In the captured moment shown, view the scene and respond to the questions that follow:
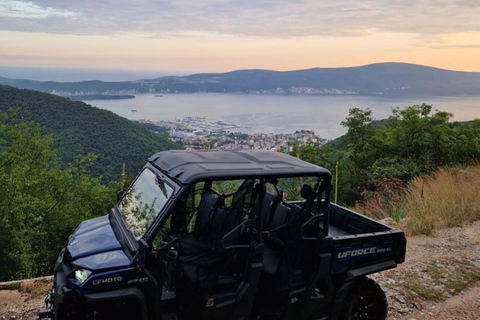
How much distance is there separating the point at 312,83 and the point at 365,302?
78656 mm

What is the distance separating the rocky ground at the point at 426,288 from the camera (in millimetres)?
4852

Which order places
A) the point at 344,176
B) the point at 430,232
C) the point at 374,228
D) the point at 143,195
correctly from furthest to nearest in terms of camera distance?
the point at 344,176 < the point at 430,232 < the point at 374,228 < the point at 143,195

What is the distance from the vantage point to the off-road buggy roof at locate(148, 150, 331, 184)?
10.9 ft

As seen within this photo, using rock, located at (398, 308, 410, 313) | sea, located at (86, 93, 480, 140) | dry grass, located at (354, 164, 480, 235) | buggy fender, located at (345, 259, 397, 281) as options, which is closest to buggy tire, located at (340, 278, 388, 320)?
buggy fender, located at (345, 259, 397, 281)

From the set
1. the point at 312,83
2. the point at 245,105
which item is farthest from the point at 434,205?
the point at 312,83

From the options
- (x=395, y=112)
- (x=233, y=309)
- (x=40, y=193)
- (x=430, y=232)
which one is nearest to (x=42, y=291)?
(x=233, y=309)

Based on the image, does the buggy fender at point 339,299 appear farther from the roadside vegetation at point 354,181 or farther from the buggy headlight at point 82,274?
the roadside vegetation at point 354,181

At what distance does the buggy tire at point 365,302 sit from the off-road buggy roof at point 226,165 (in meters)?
1.41

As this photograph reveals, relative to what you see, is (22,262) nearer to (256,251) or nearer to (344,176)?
(256,251)

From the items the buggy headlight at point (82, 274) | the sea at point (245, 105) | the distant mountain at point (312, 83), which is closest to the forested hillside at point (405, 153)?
the buggy headlight at point (82, 274)

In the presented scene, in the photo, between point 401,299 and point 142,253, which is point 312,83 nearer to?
point 401,299

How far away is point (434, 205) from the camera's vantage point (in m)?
8.88

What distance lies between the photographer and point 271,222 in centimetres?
414

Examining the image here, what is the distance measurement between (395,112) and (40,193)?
14.1 m
